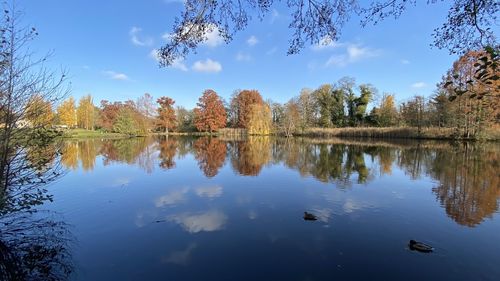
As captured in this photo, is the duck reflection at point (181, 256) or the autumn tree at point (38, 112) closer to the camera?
the duck reflection at point (181, 256)

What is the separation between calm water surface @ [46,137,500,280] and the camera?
4535 mm

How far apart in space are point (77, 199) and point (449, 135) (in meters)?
36.1

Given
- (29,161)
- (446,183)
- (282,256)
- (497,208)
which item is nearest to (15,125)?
(29,161)

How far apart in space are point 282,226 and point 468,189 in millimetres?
7166

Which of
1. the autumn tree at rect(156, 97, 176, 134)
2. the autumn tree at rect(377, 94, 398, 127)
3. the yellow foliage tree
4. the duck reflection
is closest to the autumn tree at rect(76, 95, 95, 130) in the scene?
the autumn tree at rect(156, 97, 176, 134)

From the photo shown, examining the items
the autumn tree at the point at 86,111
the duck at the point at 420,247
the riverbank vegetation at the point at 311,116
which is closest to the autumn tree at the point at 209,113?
the riverbank vegetation at the point at 311,116

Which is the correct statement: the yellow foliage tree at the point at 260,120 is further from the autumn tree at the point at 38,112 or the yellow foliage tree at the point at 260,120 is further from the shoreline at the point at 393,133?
the autumn tree at the point at 38,112

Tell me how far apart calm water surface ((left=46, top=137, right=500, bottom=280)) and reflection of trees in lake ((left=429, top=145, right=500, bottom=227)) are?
0.03 metres

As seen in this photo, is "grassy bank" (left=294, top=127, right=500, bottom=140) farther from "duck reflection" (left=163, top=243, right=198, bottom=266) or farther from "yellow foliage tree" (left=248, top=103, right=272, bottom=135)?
"duck reflection" (left=163, top=243, right=198, bottom=266)

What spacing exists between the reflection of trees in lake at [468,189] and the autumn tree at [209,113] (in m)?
49.7

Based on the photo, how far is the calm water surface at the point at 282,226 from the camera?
4.54 metres

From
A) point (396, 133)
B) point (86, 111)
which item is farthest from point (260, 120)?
point (86, 111)

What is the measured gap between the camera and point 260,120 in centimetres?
5397

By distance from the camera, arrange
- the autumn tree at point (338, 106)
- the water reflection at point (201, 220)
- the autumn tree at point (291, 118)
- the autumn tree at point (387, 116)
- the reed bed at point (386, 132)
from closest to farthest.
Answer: the water reflection at point (201, 220) < the reed bed at point (386, 132) < the autumn tree at point (387, 116) < the autumn tree at point (291, 118) < the autumn tree at point (338, 106)
